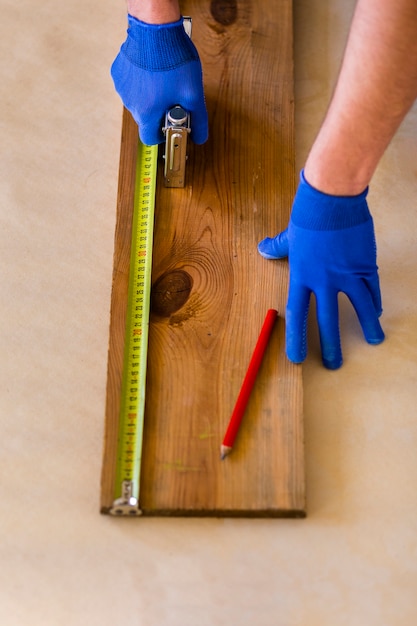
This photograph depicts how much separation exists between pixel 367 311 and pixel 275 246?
0.93ft

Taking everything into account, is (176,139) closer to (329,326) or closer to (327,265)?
(327,265)

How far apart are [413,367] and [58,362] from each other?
0.90 metres

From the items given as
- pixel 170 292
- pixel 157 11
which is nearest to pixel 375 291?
pixel 170 292

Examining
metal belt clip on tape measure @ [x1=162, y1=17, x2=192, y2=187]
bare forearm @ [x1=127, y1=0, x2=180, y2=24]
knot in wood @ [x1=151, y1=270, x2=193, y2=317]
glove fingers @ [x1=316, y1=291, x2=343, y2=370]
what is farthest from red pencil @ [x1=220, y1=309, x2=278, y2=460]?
bare forearm @ [x1=127, y1=0, x2=180, y2=24]

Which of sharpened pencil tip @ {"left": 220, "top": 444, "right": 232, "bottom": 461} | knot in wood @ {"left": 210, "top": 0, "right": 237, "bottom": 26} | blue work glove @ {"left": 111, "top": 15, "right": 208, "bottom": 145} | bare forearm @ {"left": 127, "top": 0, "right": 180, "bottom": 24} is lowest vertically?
sharpened pencil tip @ {"left": 220, "top": 444, "right": 232, "bottom": 461}

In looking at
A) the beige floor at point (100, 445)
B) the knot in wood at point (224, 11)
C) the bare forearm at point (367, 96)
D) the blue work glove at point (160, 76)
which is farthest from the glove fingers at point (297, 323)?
the knot in wood at point (224, 11)

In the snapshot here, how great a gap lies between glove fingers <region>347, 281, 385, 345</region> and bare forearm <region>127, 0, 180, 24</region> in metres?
0.87

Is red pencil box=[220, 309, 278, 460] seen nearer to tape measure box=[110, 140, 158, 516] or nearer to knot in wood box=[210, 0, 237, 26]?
tape measure box=[110, 140, 158, 516]

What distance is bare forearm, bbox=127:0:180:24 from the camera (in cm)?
217

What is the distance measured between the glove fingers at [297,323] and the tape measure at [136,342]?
348 millimetres

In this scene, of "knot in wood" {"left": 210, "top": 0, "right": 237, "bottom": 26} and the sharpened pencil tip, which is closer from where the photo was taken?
the sharpened pencil tip

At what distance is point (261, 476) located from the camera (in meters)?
1.86

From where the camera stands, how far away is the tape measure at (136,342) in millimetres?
1843

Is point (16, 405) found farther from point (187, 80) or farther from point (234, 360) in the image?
point (187, 80)
